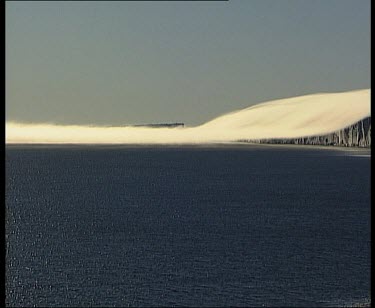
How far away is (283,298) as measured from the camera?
261 ft

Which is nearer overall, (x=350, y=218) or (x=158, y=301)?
(x=158, y=301)

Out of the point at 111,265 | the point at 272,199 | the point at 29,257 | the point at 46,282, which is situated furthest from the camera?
the point at 272,199

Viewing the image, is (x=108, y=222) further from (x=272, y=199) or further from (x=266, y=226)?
(x=272, y=199)

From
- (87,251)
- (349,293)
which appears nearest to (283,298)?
(349,293)

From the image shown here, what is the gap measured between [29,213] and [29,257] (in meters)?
62.5

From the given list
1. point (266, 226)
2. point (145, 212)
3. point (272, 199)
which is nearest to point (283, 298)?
point (266, 226)

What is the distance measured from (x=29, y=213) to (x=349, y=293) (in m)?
97.9

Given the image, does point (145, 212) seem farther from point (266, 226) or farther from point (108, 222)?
point (266, 226)

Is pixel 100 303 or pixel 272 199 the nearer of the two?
pixel 100 303

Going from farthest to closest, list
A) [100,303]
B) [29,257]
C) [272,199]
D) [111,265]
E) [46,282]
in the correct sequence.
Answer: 1. [272,199]
2. [29,257]
3. [111,265]
4. [46,282]
5. [100,303]

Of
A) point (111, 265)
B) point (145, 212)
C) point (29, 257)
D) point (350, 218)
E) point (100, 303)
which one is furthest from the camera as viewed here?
point (145, 212)

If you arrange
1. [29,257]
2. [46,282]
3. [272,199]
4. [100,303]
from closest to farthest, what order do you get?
[100,303] < [46,282] < [29,257] < [272,199]

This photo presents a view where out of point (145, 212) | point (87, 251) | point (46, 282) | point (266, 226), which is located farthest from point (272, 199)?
point (46, 282)

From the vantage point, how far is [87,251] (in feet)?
363
